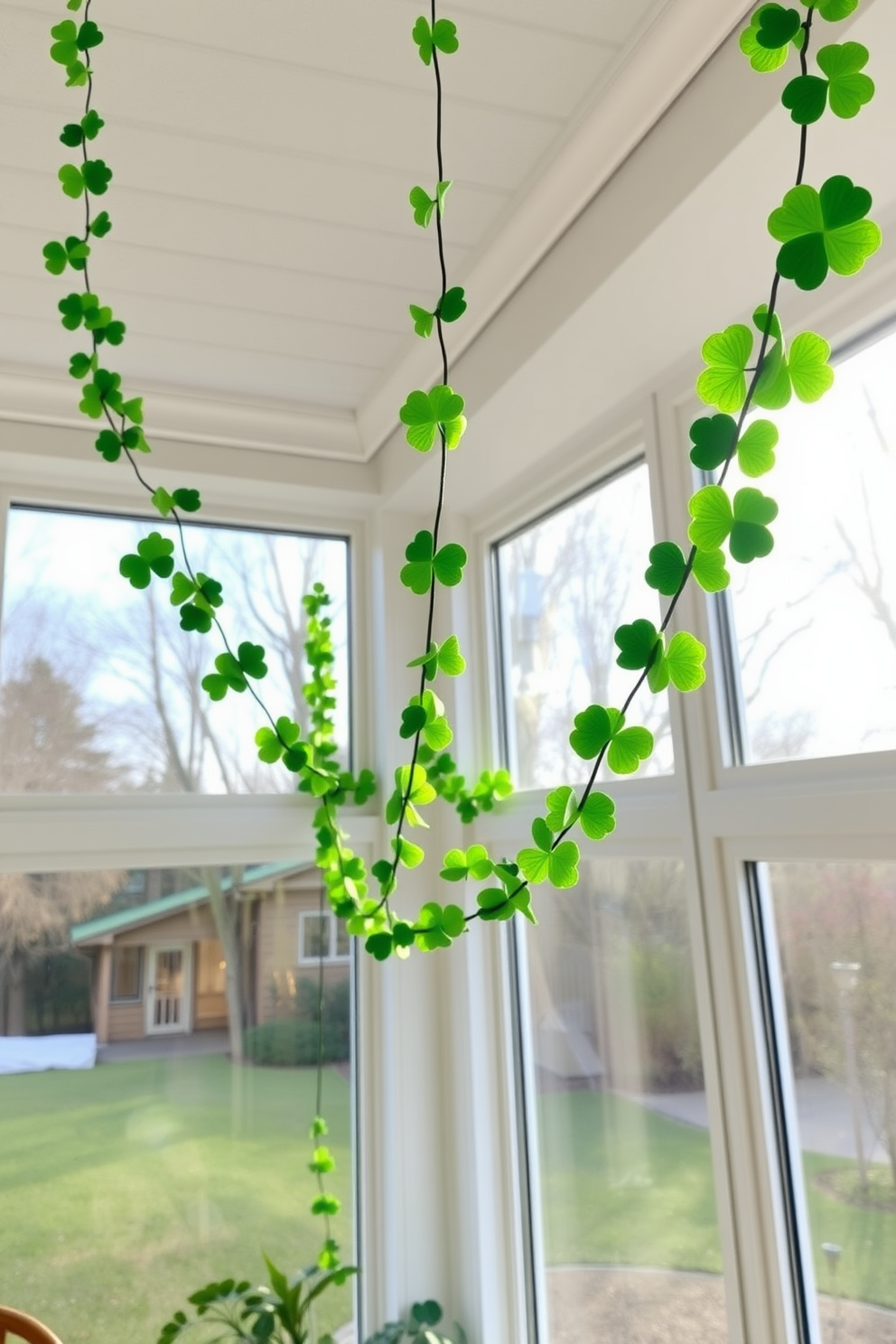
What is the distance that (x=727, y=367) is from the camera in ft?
1.37

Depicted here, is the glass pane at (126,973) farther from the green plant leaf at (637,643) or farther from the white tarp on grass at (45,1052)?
the green plant leaf at (637,643)

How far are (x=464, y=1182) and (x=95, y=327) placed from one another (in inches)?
66.4

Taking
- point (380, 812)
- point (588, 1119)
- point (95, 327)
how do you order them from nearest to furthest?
1. point (95, 327)
2. point (588, 1119)
3. point (380, 812)

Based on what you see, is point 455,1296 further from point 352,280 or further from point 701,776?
point 352,280

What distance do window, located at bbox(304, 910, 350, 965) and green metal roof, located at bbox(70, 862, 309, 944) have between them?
0.37 feet

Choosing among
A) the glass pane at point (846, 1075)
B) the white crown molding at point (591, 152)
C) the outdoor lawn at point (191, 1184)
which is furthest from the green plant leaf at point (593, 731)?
the outdoor lawn at point (191, 1184)

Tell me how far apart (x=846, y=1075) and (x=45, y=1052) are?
1.40 meters

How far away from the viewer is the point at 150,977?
1.92m

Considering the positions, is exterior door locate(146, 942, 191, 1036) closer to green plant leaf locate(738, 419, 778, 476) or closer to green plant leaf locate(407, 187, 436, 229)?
green plant leaf locate(407, 187, 436, 229)

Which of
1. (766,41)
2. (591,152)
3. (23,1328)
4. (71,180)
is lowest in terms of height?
(23,1328)

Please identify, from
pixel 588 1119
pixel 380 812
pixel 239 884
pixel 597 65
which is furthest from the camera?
pixel 380 812

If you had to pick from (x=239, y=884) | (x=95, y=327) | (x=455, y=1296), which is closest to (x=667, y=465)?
(x=95, y=327)

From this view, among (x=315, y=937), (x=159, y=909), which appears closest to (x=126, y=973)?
(x=159, y=909)

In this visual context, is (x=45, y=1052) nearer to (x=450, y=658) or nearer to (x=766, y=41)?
(x=450, y=658)
